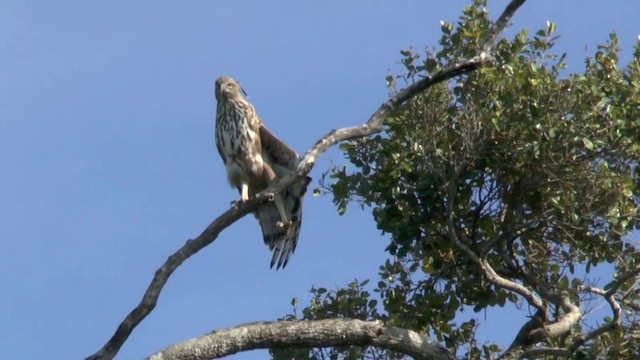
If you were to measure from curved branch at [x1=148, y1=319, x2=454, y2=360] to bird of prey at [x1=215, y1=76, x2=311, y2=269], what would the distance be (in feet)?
9.03

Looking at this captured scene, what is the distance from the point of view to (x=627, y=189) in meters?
9.77

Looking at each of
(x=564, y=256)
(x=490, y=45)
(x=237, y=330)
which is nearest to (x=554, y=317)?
(x=564, y=256)

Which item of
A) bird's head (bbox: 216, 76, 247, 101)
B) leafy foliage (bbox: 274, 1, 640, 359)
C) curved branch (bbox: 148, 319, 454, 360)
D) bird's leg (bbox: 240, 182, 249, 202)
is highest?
bird's head (bbox: 216, 76, 247, 101)

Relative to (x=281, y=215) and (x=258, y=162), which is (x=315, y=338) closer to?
(x=281, y=215)

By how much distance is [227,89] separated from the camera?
13188 millimetres

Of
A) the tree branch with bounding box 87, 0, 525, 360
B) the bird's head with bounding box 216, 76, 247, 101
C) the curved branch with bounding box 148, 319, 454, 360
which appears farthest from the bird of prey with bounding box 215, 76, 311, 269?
the curved branch with bounding box 148, 319, 454, 360

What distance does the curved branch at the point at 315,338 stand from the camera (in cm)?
836

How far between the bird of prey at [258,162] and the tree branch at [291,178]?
2.40m

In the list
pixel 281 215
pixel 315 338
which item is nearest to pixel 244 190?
pixel 281 215

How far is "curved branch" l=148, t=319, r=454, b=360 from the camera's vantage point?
329 inches

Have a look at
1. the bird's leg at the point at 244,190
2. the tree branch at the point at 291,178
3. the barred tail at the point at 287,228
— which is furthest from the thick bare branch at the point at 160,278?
the bird's leg at the point at 244,190

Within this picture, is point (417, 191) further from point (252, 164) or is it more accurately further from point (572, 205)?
point (252, 164)

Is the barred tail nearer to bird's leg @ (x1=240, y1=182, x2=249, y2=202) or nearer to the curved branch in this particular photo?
bird's leg @ (x1=240, y1=182, x2=249, y2=202)

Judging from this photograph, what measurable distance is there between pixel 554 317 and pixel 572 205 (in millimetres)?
751
